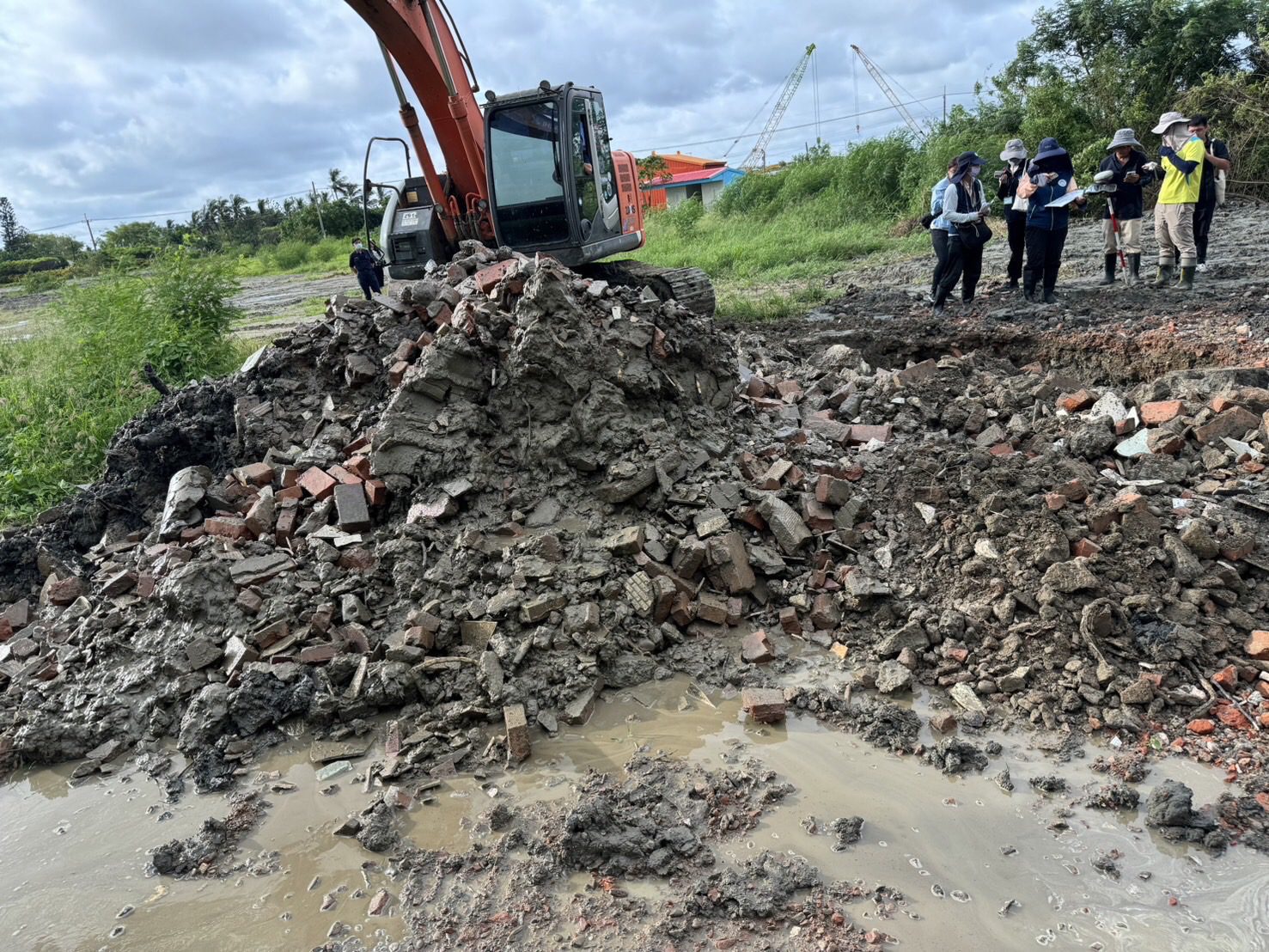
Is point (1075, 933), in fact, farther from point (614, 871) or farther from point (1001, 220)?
point (1001, 220)

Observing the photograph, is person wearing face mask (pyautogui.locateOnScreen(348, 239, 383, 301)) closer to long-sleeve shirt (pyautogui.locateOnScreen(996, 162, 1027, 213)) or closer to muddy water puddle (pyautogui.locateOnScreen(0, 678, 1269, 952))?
long-sleeve shirt (pyautogui.locateOnScreen(996, 162, 1027, 213))

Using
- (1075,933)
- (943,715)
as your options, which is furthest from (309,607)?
(1075,933)

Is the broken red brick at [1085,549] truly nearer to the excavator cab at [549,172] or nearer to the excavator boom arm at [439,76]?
the excavator cab at [549,172]

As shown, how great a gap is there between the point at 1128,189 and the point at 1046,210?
113 cm

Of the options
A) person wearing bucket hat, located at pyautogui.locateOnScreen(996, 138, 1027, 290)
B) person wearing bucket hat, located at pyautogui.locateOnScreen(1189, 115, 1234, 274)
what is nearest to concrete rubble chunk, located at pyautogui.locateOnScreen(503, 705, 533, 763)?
person wearing bucket hat, located at pyautogui.locateOnScreen(996, 138, 1027, 290)

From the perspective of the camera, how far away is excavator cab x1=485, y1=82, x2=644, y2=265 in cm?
792

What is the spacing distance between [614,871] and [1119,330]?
6.86m

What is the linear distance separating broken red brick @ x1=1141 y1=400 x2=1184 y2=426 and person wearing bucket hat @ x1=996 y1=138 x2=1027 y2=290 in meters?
4.40

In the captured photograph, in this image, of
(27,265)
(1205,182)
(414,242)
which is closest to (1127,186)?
(1205,182)

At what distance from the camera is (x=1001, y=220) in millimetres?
15227

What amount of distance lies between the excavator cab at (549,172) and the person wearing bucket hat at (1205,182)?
6128mm

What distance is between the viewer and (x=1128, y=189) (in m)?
8.93

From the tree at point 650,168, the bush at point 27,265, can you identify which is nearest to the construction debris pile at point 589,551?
the tree at point 650,168

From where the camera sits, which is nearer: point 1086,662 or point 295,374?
point 1086,662
